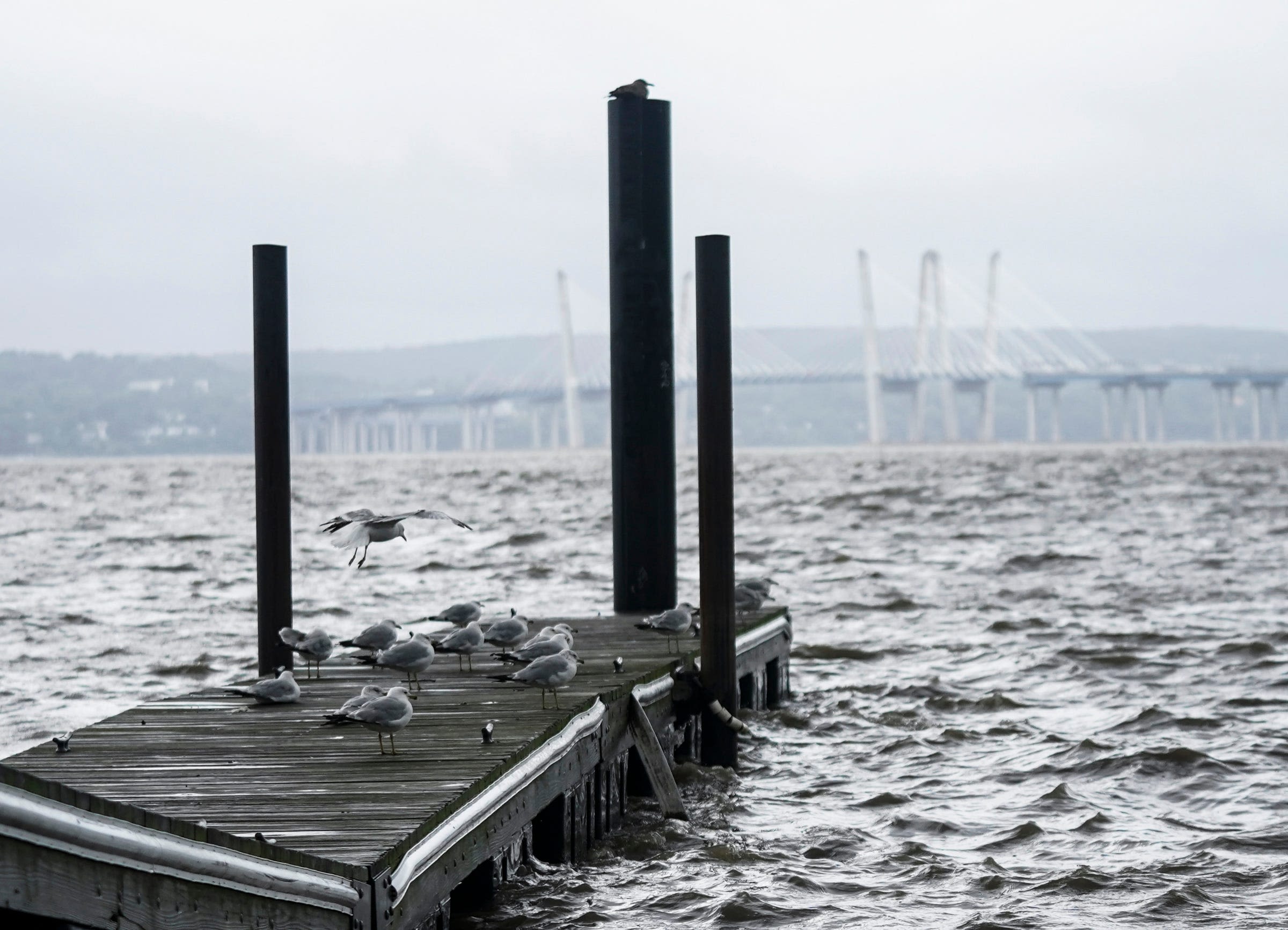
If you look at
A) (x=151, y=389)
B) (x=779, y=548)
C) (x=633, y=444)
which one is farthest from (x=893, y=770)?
(x=151, y=389)

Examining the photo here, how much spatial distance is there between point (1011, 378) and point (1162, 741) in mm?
86779

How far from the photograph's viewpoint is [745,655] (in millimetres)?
8406

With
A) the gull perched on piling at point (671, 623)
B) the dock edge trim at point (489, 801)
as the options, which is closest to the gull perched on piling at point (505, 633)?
the gull perched on piling at point (671, 623)

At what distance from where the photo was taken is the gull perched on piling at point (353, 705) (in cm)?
515

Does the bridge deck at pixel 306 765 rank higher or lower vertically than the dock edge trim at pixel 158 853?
lower

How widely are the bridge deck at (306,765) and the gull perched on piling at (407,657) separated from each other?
0.15 metres

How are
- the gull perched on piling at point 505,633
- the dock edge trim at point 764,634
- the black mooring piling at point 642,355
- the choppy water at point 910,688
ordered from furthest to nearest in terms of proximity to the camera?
the black mooring piling at point 642,355 → the dock edge trim at point 764,634 → the gull perched on piling at point 505,633 → the choppy water at point 910,688

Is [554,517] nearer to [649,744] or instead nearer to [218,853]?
[649,744]

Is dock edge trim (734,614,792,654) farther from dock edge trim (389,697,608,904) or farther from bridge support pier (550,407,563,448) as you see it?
bridge support pier (550,407,563,448)

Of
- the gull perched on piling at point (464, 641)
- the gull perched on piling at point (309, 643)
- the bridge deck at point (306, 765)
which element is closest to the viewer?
the bridge deck at point (306, 765)

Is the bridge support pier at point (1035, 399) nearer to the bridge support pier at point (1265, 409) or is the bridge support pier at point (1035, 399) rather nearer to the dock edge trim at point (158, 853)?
the bridge support pier at point (1265, 409)

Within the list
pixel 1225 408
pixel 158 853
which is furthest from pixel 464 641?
pixel 1225 408

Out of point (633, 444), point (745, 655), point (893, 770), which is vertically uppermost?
point (633, 444)

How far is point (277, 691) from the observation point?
19.5ft
